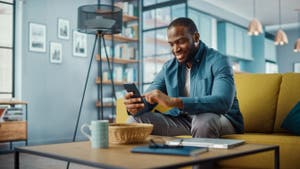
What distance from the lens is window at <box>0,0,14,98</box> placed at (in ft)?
16.8

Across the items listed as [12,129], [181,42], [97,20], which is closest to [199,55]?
[181,42]

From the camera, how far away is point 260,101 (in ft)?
8.07

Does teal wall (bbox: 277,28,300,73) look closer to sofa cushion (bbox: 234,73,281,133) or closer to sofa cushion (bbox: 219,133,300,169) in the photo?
sofa cushion (bbox: 234,73,281,133)

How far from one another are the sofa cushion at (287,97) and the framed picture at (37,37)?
155 inches

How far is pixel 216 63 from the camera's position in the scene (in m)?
2.09

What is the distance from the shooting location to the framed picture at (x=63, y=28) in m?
5.70

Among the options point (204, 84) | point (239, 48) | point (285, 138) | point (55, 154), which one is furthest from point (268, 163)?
point (239, 48)

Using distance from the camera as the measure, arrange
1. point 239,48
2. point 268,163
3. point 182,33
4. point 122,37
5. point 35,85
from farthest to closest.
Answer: point 239,48 → point 122,37 → point 35,85 → point 182,33 → point 268,163

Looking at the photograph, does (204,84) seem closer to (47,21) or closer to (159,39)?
(47,21)

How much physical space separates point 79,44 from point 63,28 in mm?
390

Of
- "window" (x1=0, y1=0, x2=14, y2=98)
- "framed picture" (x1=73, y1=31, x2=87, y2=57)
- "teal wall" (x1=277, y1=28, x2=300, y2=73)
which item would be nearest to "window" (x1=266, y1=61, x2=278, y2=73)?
"teal wall" (x1=277, y1=28, x2=300, y2=73)

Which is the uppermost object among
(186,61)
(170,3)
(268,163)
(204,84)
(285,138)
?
(170,3)

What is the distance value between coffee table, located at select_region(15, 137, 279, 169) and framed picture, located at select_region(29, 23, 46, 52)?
4189 millimetres

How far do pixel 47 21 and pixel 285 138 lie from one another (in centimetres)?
447
